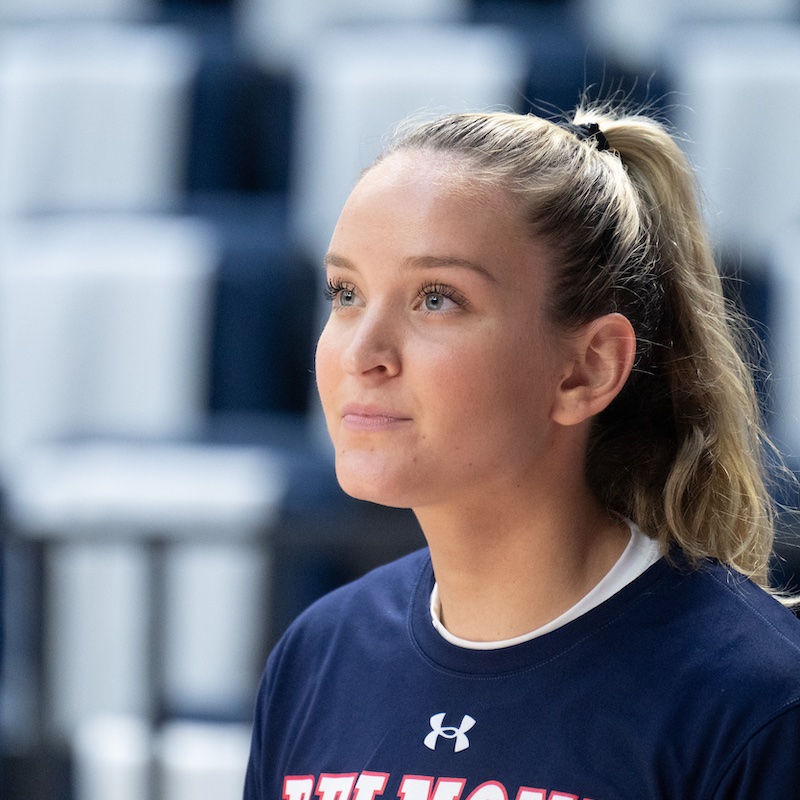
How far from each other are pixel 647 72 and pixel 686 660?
2.62m

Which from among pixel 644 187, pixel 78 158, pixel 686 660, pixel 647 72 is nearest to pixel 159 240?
pixel 78 158

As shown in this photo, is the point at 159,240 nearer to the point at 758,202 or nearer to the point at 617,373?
the point at 758,202

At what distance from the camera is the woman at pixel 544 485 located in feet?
3.01

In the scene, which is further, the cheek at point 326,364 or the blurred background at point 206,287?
the blurred background at point 206,287

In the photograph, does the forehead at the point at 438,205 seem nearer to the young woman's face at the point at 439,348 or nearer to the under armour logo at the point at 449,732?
the young woman's face at the point at 439,348

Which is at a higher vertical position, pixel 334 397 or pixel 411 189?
pixel 411 189

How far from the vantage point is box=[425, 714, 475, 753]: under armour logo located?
0.96 meters

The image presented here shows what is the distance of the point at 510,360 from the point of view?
97 centimetres

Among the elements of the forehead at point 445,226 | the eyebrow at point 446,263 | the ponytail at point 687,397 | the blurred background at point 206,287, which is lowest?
the blurred background at point 206,287

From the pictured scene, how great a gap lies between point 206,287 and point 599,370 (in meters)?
2.16

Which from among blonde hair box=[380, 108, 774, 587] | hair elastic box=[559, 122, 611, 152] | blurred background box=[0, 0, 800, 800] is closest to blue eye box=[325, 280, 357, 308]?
blonde hair box=[380, 108, 774, 587]

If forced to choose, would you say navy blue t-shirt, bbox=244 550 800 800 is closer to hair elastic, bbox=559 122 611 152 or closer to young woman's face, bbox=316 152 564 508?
young woman's face, bbox=316 152 564 508

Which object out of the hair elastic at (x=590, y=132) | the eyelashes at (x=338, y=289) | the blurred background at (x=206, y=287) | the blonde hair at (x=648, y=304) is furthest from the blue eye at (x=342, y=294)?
the blurred background at (x=206, y=287)

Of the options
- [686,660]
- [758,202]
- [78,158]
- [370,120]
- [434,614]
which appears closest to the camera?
[686,660]
